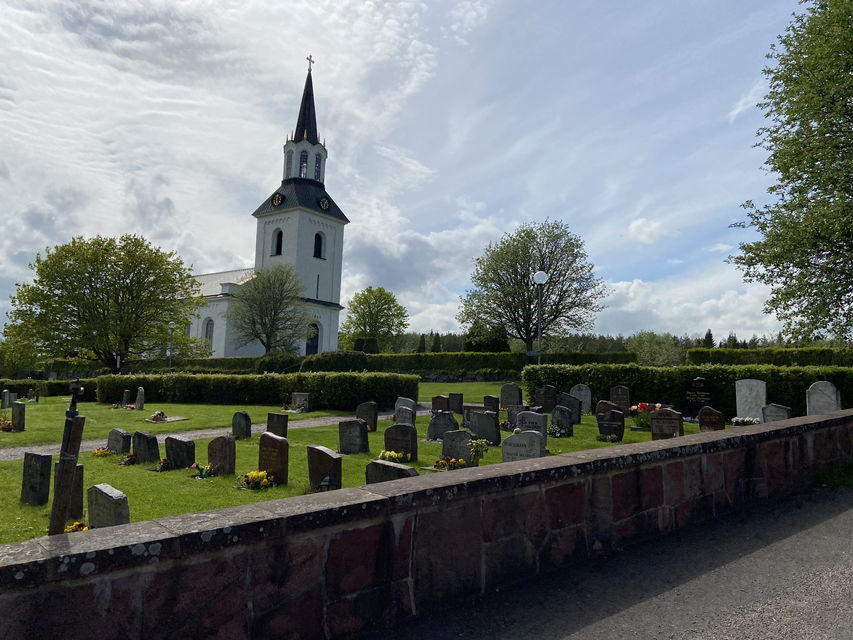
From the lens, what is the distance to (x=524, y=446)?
313 inches

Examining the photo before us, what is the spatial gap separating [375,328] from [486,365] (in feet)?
110

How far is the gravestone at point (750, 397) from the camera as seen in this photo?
14359 mm

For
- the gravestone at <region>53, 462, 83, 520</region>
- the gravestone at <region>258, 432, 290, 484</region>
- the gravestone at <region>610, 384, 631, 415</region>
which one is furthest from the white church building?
the gravestone at <region>53, 462, 83, 520</region>

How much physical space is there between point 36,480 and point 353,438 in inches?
191

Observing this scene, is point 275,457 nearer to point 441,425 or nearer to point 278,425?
point 278,425

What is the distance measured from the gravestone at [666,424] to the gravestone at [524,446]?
4603 mm

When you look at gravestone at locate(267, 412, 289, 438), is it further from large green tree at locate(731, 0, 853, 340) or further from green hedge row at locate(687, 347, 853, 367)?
green hedge row at locate(687, 347, 853, 367)

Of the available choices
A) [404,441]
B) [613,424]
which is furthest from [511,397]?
[404,441]

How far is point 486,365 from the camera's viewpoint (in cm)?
3531

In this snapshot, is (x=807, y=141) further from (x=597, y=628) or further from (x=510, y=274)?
(x=510, y=274)

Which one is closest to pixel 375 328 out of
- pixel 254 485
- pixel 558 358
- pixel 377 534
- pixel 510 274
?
pixel 510 274

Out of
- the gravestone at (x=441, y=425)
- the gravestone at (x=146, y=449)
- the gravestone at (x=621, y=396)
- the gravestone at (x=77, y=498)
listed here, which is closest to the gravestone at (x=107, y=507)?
the gravestone at (x=77, y=498)

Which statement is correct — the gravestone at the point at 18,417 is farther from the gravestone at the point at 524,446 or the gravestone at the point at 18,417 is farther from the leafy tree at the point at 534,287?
the leafy tree at the point at 534,287

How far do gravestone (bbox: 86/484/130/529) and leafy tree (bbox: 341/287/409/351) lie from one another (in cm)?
6127
